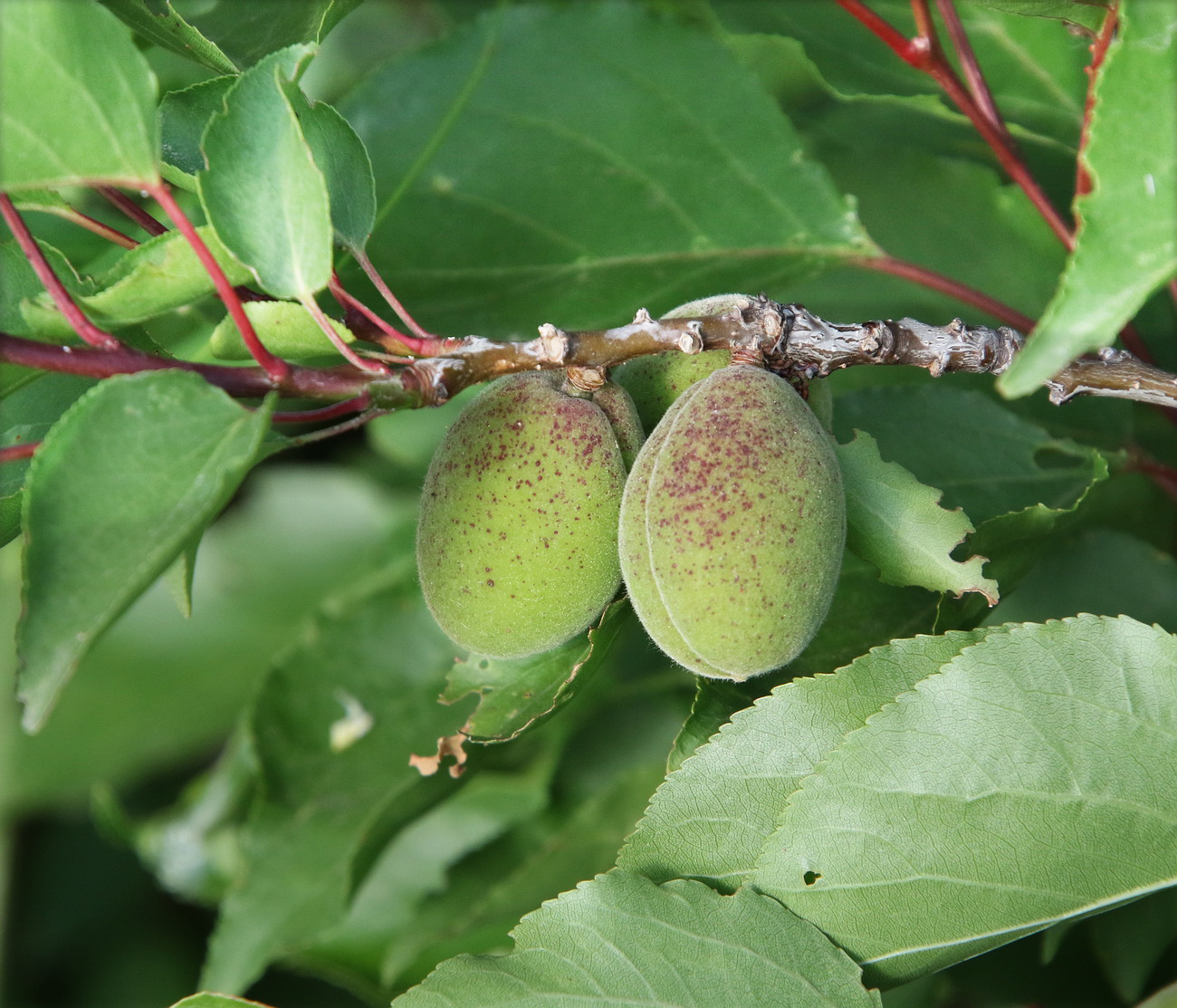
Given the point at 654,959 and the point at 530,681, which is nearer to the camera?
the point at 654,959

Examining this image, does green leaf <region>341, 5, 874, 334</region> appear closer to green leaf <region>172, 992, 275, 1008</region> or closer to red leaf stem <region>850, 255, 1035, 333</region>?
red leaf stem <region>850, 255, 1035, 333</region>

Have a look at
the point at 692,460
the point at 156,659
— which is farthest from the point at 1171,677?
the point at 156,659

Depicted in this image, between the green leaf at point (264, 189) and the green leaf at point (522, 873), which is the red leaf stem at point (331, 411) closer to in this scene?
the green leaf at point (264, 189)

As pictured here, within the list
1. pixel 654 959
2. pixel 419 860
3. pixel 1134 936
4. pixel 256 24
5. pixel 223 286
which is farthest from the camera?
pixel 419 860

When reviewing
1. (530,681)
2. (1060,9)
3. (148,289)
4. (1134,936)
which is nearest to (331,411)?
(148,289)

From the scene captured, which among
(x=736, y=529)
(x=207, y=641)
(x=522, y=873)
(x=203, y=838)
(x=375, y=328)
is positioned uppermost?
(x=375, y=328)

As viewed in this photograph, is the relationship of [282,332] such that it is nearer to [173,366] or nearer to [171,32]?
[173,366]

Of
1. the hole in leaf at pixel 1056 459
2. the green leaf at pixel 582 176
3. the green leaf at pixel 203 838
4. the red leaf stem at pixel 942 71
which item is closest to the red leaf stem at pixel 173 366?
the green leaf at pixel 582 176
